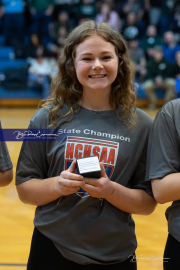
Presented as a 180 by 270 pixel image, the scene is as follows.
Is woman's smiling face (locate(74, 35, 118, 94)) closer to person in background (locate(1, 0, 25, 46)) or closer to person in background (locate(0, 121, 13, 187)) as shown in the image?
person in background (locate(0, 121, 13, 187))

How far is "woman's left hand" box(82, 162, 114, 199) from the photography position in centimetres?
121

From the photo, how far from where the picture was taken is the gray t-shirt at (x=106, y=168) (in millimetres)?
1301

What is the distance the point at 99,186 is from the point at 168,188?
0.75 feet

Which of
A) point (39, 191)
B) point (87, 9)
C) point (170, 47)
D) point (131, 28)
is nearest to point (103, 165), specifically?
point (39, 191)

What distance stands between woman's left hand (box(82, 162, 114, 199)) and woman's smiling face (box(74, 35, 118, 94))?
0.35m

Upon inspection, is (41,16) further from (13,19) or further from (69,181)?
(69,181)

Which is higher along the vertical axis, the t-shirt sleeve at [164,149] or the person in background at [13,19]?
the person in background at [13,19]

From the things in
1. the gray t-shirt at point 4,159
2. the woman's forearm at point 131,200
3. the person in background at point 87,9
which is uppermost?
the person in background at point 87,9

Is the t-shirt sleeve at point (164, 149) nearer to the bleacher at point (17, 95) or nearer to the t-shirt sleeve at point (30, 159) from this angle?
the t-shirt sleeve at point (30, 159)

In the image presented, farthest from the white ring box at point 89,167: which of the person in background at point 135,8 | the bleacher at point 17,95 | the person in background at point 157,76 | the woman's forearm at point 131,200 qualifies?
the person in background at point 135,8

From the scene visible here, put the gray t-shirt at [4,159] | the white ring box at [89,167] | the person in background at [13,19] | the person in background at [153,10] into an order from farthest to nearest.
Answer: the person in background at [153,10], the person in background at [13,19], the gray t-shirt at [4,159], the white ring box at [89,167]

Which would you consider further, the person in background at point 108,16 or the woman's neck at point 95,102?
the person in background at point 108,16

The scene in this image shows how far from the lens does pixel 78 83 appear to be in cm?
149

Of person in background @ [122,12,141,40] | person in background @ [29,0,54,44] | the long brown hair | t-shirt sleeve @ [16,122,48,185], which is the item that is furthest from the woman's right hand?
person in background @ [29,0,54,44]
